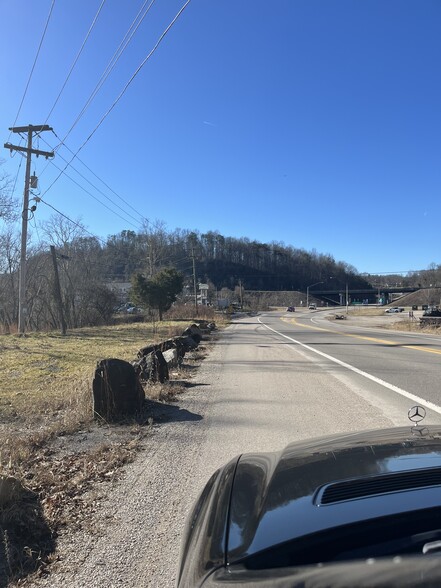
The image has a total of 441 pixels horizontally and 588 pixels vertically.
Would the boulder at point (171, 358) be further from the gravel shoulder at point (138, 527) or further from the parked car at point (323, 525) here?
the parked car at point (323, 525)

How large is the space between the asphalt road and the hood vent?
1.50m

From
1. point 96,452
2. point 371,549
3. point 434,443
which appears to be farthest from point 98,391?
point 371,549

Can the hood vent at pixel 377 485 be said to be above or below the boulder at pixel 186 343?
above

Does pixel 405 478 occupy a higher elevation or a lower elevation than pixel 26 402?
higher

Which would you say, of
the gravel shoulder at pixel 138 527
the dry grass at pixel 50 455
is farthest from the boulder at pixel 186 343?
the gravel shoulder at pixel 138 527

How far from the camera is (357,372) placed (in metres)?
12.7

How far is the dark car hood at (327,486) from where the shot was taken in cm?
182

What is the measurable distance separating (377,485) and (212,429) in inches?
197

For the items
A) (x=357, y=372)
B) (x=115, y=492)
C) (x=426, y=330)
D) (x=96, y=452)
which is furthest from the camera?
(x=426, y=330)

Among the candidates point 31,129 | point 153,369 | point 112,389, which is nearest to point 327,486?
point 112,389

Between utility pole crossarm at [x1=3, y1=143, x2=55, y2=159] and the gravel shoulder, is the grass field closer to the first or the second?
the gravel shoulder

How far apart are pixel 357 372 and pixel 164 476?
876 centimetres

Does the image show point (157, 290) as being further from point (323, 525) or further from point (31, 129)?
point (323, 525)

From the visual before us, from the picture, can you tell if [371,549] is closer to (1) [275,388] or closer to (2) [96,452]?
(2) [96,452]
